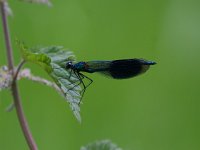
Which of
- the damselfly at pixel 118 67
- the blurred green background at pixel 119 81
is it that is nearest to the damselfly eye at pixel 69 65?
the damselfly at pixel 118 67

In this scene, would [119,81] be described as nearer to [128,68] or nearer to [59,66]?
[128,68]

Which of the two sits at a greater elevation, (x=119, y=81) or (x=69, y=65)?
(x=69, y=65)

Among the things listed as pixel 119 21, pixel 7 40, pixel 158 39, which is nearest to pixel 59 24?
pixel 119 21

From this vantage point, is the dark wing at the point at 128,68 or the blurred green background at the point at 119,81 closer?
the dark wing at the point at 128,68

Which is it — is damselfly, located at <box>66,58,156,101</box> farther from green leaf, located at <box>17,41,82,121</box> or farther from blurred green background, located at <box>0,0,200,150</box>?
blurred green background, located at <box>0,0,200,150</box>

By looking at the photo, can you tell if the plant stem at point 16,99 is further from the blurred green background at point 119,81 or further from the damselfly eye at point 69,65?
the blurred green background at point 119,81

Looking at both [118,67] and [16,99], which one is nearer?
[16,99]

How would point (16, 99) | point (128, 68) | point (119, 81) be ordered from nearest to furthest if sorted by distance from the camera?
point (16, 99) < point (128, 68) < point (119, 81)

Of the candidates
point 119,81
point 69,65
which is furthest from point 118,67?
point 119,81
